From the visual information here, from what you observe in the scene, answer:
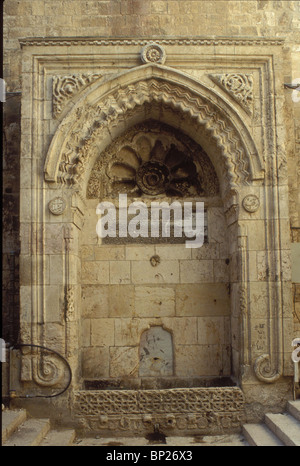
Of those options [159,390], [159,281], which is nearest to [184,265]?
[159,281]

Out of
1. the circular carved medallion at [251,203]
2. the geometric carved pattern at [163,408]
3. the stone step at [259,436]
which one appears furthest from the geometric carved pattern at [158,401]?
the circular carved medallion at [251,203]

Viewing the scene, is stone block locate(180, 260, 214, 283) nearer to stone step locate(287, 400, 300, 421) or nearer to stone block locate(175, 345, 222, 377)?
stone block locate(175, 345, 222, 377)

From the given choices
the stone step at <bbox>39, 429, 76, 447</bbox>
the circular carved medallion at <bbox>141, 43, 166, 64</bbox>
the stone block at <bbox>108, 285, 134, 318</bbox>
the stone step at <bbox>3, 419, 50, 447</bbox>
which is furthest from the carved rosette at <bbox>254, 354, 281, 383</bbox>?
the circular carved medallion at <bbox>141, 43, 166, 64</bbox>

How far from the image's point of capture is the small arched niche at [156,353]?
6.27 m

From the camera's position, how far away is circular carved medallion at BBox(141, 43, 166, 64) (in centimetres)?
591

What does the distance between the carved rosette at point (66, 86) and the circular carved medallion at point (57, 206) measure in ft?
3.68

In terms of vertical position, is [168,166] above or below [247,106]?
below

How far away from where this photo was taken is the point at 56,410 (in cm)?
557

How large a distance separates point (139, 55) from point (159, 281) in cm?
309

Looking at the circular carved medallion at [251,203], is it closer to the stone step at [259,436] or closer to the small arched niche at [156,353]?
the small arched niche at [156,353]
